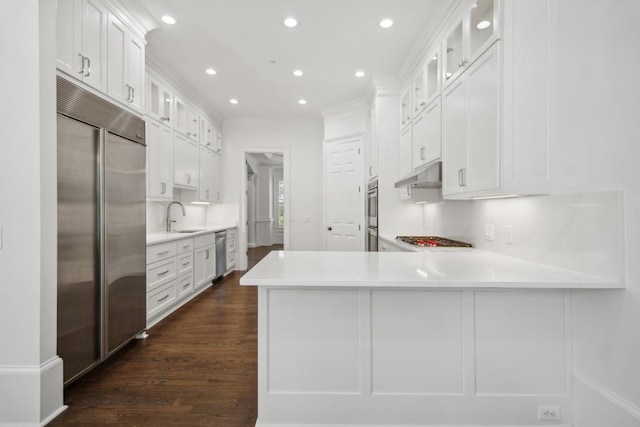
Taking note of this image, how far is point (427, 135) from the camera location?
2959mm

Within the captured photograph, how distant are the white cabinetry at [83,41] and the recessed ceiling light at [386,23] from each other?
7.54 ft

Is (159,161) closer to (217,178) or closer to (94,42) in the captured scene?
(94,42)

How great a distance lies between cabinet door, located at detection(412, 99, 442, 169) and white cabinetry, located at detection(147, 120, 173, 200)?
2909 mm

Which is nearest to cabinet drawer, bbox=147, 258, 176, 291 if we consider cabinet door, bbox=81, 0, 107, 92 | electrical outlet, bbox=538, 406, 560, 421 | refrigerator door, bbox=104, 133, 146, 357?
refrigerator door, bbox=104, 133, 146, 357

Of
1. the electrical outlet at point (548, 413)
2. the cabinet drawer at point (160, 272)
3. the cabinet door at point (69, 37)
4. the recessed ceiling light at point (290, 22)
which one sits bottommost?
the electrical outlet at point (548, 413)

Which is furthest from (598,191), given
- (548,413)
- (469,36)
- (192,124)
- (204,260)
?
(192,124)

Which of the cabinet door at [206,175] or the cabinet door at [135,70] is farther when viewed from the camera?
the cabinet door at [206,175]

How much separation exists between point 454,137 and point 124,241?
2.65m

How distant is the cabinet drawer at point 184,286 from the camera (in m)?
3.72

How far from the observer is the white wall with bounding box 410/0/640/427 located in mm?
1381

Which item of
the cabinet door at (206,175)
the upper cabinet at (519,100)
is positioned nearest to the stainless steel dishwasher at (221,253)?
the cabinet door at (206,175)

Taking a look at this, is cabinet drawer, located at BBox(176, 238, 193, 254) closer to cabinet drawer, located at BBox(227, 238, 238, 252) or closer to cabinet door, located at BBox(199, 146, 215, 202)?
cabinet door, located at BBox(199, 146, 215, 202)

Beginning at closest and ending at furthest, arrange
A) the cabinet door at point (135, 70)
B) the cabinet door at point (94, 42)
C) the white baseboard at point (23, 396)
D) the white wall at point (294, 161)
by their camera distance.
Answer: the white baseboard at point (23, 396) → the cabinet door at point (94, 42) → the cabinet door at point (135, 70) → the white wall at point (294, 161)

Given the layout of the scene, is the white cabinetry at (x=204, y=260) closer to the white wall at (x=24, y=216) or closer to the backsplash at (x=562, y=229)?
the white wall at (x=24, y=216)
